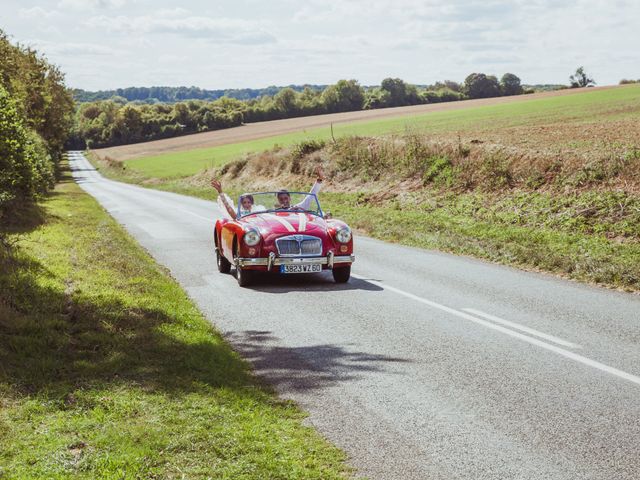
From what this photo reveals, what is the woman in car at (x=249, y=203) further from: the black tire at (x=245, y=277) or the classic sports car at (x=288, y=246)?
the black tire at (x=245, y=277)

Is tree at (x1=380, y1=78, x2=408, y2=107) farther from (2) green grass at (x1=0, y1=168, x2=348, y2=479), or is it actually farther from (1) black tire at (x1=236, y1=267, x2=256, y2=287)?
(2) green grass at (x1=0, y1=168, x2=348, y2=479)

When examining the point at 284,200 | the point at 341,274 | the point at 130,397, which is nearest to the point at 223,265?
the point at 284,200

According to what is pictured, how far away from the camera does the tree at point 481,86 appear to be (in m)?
125

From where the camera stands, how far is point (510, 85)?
123 m

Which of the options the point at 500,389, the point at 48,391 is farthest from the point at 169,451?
the point at 500,389

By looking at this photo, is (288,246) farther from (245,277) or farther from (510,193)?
(510,193)

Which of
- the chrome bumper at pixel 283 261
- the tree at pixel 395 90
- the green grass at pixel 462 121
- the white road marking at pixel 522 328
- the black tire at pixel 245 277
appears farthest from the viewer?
the tree at pixel 395 90

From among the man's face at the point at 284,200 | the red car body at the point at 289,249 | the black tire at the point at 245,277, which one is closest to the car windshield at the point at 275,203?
the man's face at the point at 284,200

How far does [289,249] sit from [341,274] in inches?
42.6

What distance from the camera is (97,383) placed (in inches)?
241

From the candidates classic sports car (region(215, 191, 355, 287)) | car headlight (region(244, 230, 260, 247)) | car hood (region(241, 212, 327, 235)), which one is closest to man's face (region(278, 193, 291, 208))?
car hood (region(241, 212, 327, 235))

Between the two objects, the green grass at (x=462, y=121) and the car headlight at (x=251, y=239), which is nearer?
the car headlight at (x=251, y=239)

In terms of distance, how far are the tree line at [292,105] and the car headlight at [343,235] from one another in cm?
11244

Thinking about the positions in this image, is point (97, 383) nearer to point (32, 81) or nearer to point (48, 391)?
point (48, 391)
